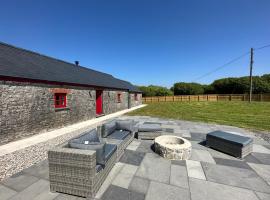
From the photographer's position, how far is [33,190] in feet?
9.86

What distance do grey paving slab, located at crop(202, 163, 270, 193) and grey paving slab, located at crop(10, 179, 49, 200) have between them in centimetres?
376

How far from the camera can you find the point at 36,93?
700 cm

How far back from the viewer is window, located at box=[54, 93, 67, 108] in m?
8.33

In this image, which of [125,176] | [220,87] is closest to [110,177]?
[125,176]

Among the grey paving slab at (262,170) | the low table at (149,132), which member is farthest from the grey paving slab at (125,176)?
the grey paving slab at (262,170)

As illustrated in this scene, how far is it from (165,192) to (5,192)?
3281 millimetres

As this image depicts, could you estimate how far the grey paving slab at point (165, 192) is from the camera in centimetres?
286

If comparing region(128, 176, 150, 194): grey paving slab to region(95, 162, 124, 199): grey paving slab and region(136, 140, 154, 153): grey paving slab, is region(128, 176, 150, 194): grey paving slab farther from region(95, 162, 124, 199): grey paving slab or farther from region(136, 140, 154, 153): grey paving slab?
region(136, 140, 154, 153): grey paving slab

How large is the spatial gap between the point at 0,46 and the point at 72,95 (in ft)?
13.8

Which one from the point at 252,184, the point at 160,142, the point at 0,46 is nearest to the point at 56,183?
the point at 160,142

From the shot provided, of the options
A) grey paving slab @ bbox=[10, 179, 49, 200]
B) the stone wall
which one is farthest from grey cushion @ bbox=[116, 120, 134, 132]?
the stone wall

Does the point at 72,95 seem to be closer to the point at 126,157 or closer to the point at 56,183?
the point at 126,157

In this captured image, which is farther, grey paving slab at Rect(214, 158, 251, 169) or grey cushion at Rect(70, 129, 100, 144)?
grey paving slab at Rect(214, 158, 251, 169)

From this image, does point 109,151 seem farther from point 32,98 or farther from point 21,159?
point 32,98
